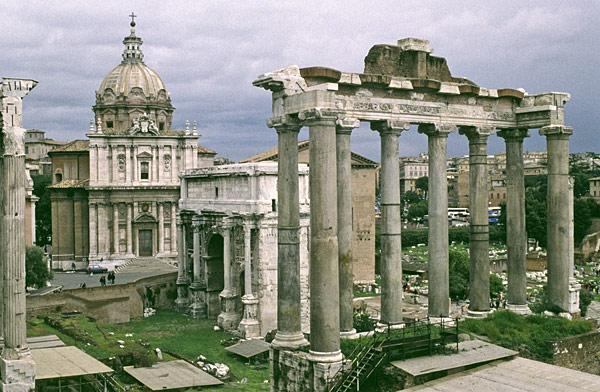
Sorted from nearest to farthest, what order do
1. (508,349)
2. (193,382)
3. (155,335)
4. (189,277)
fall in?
(508,349) → (193,382) → (155,335) → (189,277)

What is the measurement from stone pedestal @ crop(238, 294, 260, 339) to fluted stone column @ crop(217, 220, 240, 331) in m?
1.78

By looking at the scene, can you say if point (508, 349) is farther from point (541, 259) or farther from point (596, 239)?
point (596, 239)

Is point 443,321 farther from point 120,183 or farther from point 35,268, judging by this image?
point 120,183

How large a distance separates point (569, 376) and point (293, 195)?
22.8 ft

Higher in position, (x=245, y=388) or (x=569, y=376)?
(x=569, y=376)

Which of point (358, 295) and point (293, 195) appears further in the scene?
point (358, 295)

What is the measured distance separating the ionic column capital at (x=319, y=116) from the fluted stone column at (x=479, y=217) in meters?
5.78

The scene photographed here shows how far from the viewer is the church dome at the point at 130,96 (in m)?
56.3

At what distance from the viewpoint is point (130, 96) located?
56719 mm

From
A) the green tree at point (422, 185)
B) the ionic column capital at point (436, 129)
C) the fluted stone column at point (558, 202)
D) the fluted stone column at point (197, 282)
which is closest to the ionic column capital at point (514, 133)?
the fluted stone column at point (558, 202)

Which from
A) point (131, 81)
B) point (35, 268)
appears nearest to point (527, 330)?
point (35, 268)

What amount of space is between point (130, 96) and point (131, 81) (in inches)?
56.6

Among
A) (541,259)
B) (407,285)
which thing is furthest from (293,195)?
(541,259)

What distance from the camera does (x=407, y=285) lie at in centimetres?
5438
